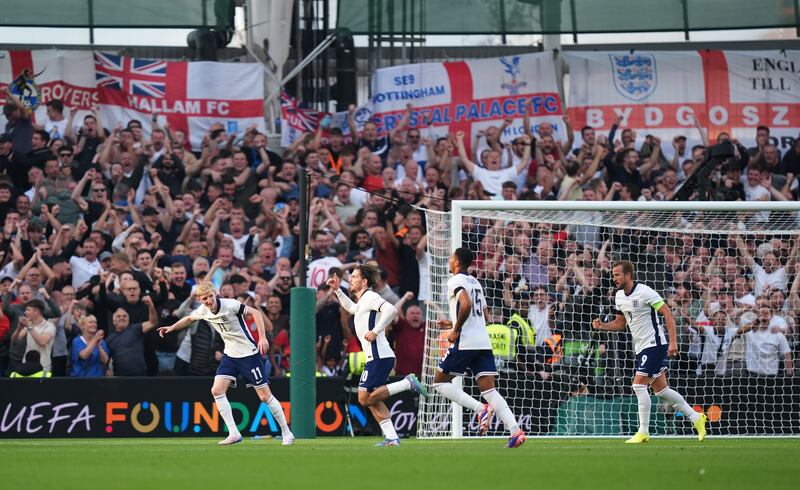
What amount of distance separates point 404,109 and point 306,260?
7693 mm

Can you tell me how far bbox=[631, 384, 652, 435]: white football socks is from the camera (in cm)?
1366

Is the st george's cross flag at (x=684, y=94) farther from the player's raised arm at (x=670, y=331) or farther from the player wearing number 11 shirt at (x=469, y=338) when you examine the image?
the player wearing number 11 shirt at (x=469, y=338)

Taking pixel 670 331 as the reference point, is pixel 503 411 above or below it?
below

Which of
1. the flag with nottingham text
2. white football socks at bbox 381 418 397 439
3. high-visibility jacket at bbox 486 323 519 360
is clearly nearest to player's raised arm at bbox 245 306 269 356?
white football socks at bbox 381 418 397 439

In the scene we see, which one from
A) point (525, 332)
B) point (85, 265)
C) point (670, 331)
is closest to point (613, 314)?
point (525, 332)

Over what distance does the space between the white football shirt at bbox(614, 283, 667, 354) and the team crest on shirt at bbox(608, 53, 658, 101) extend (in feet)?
35.5

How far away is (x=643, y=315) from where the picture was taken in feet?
45.6

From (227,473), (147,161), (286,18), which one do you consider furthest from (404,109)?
(227,473)

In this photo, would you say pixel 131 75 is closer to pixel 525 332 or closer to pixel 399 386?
pixel 525 332

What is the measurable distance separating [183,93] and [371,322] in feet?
35.7

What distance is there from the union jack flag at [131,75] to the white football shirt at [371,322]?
1071cm

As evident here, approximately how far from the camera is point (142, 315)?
17.2m

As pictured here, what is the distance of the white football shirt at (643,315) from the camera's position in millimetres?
13859

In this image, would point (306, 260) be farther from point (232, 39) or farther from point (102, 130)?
point (232, 39)
